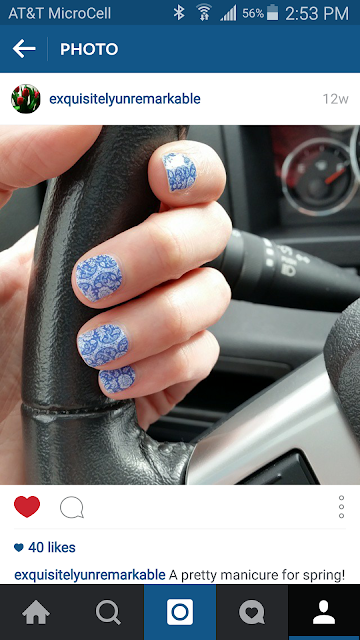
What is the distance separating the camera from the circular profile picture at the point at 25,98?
40 centimetres

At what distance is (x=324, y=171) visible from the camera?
3.89 ft

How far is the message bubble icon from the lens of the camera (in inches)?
15.5

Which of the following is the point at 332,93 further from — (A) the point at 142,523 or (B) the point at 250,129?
(B) the point at 250,129

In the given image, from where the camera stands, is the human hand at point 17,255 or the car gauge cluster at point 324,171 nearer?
the human hand at point 17,255

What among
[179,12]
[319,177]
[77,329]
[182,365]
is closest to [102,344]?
[77,329]

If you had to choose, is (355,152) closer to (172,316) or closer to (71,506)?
(172,316)

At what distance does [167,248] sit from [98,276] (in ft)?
0.19

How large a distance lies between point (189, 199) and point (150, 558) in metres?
0.24

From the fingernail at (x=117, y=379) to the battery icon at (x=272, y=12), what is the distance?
254mm

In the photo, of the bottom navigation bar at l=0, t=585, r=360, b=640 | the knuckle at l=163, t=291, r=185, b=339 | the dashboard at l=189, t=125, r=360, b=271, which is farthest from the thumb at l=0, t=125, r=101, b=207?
the dashboard at l=189, t=125, r=360, b=271

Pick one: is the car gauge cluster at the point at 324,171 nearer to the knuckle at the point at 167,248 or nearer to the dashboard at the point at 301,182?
the dashboard at the point at 301,182

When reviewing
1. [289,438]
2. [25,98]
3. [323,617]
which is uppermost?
[25,98]

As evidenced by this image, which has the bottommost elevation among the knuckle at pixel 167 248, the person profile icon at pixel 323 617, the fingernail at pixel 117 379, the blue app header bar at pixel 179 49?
the person profile icon at pixel 323 617

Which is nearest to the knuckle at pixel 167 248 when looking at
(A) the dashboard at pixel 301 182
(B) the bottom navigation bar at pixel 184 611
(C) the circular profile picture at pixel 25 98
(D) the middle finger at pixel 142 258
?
(D) the middle finger at pixel 142 258
